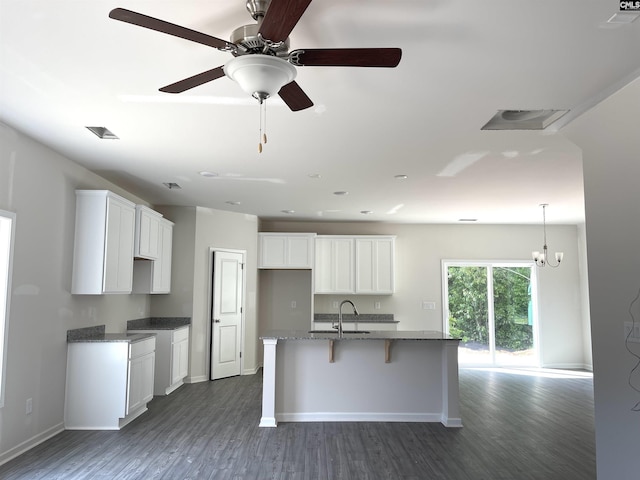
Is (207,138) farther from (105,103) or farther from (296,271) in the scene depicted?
(296,271)

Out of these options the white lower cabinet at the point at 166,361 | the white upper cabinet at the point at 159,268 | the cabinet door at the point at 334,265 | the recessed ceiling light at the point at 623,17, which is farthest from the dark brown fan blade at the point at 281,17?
the cabinet door at the point at 334,265

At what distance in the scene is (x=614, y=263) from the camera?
3168mm

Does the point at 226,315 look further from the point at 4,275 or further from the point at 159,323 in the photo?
the point at 4,275

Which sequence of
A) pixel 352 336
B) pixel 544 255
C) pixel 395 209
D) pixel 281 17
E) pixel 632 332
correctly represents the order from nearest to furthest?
pixel 281 17, pixel 632 332, pixel 352 336, pixel 395 209, pixel 544 255

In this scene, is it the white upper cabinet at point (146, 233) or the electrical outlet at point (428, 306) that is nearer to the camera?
the white upper cabinet at point (146, 233)

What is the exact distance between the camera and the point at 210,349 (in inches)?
294

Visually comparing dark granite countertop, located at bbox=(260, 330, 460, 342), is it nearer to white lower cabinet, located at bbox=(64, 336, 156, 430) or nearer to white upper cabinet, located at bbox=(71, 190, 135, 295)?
white lower cabinet, located at bbox=(64, 336, 156, 430)

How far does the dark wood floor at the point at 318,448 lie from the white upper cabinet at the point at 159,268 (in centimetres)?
159

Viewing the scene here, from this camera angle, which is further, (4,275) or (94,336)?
(94,336)

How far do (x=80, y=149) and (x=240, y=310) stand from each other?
4.12 metres

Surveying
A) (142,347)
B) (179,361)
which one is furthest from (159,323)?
(142,347)

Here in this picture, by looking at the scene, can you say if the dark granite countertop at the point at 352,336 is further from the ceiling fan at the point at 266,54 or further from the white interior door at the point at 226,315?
the ceiling fan at the point at 266,54

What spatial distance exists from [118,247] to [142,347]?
115 centimetres

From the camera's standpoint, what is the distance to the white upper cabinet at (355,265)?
27.9 ft
